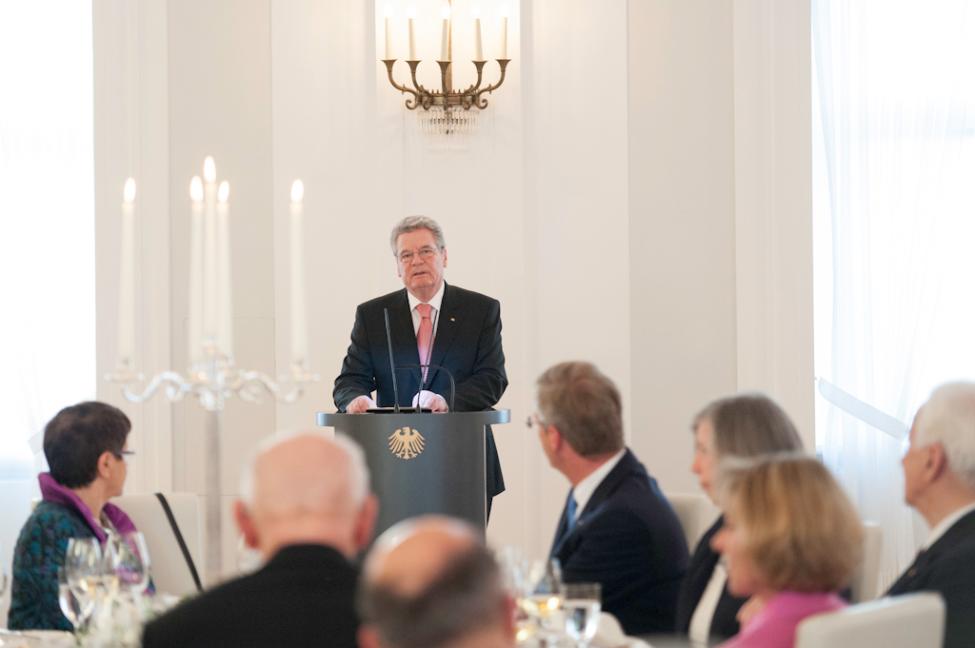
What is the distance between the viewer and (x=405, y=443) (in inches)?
171

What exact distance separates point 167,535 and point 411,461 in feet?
3.21

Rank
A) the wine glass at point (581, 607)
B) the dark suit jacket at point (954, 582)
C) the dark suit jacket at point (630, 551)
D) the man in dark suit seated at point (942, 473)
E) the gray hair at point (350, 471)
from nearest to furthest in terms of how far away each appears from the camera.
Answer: the gray hair at point (350, 471), the wine glass at point (581, 607), the dark suit jacket at point (954, 582), the man in dark suit seated at point (942, 473), the dark suit jacket at point (630, 551)

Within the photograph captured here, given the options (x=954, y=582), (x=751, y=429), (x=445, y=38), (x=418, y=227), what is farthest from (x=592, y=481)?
(x=445, y=38)

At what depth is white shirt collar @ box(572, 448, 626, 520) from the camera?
3711mm

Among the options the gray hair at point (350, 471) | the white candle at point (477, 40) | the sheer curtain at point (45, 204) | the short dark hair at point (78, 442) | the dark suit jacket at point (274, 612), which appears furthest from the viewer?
the sheer curtain at point (45, 204)

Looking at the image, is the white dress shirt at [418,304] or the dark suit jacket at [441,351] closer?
the dark suit jacket at [441,351]

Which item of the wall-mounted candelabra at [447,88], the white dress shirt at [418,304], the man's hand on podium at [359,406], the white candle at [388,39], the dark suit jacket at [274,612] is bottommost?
the dark suit jacket at [274,612]

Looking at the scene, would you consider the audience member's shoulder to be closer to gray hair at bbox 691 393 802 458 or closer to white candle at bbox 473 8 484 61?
gray hair at bbox 691 393 802 458

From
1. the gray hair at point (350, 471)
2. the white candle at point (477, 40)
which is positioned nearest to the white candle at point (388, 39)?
the white candle at point (477, 40)

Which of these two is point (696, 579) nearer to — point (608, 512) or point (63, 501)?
point (608, 512)

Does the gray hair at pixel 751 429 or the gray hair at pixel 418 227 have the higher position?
the gray hair at pixel 418 227

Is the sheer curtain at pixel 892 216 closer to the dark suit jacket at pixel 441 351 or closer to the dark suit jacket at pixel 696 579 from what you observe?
the dark suit jacket at pixel 441 351

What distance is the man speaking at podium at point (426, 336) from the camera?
18.0ft

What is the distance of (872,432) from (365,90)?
295 cm
